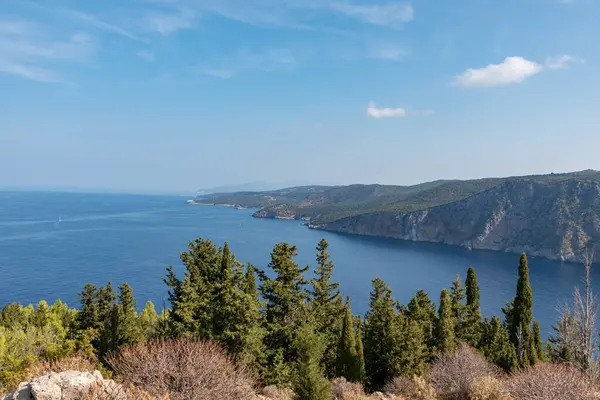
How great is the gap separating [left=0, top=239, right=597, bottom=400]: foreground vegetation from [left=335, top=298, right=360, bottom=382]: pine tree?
0.09 meters

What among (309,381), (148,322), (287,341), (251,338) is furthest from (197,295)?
(148,322)

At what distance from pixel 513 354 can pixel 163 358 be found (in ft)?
122

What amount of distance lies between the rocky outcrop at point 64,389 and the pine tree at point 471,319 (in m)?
39.6

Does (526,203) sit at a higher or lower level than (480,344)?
higher

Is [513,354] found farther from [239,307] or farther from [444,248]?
[444,248]

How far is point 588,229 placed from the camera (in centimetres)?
16212


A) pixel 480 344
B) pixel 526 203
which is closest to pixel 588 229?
pixel 526 203

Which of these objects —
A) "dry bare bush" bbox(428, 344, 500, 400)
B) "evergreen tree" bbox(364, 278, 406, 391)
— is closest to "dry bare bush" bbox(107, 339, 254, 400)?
"dry bare bush" bbox(428, 344, 500, 400)

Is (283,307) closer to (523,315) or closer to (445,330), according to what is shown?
(445,330)

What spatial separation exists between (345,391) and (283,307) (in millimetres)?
7734

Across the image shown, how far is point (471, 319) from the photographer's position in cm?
4416

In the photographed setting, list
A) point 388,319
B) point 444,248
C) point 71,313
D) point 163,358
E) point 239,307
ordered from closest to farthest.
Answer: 1. point 163,358
2. point 239,307
3. point 388,319
4. point 71,313
5. point 444,248

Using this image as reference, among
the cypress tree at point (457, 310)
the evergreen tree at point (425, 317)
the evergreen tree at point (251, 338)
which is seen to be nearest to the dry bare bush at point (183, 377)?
the evergreen tree at point (251, 338)

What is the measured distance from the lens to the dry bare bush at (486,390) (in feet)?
72.3
